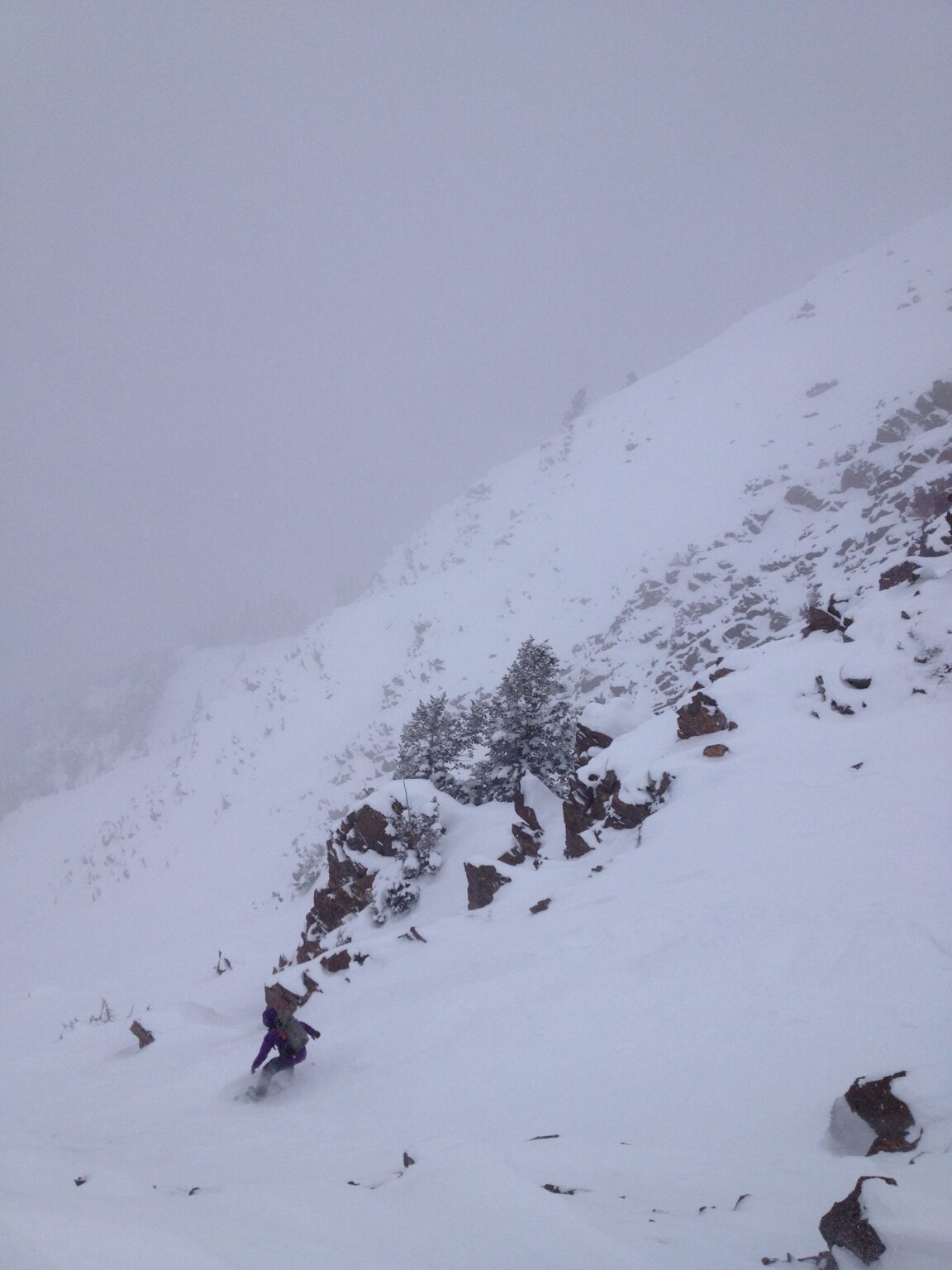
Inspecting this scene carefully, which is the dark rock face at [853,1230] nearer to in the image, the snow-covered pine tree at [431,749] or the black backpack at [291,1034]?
the black backpack at [291,1034]

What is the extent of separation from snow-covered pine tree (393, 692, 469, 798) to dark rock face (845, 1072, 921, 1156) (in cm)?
1267

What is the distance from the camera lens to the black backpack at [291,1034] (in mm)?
6555

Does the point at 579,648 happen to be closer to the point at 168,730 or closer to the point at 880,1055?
the point at 880,1055

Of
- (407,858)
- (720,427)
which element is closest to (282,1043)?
(407,858)

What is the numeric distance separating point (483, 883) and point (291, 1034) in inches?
176

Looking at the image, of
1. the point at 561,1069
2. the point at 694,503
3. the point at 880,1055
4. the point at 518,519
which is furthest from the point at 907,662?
the point at 518,519

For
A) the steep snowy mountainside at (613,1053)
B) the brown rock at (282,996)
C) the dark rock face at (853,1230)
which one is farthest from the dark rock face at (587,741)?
the dark rock face at (853,1230)

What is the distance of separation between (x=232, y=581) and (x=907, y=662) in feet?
441

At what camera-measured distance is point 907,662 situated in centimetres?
1016

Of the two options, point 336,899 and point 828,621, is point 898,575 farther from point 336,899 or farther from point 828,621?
point 336,899

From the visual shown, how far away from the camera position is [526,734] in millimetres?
15531

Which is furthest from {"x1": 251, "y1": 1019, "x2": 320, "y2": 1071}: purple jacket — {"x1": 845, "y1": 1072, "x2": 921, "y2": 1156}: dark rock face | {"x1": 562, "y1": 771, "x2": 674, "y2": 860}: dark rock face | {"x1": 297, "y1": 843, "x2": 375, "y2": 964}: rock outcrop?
{"x1": 297, "y1": 843, "x2": 375, "y2": 964}: rock outcrop

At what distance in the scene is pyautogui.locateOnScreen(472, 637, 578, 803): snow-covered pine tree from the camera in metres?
15.3

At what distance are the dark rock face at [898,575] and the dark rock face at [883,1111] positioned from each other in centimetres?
1118
